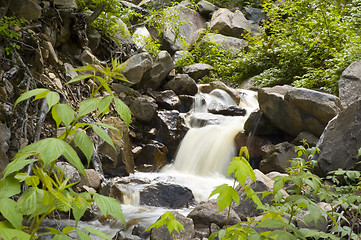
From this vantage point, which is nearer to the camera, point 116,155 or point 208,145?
point 116,155

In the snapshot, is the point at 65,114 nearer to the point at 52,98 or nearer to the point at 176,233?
the point at 52,98

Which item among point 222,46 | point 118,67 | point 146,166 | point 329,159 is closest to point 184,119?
point 146,166

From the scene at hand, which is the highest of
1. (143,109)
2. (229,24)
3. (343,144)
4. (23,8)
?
(229,24)

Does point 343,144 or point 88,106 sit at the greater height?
point 88,106

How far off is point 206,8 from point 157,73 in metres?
10.7

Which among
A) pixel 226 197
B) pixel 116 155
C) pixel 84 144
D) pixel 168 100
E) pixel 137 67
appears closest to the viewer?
pixel 84 144

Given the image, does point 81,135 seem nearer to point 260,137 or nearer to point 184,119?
point 260,137

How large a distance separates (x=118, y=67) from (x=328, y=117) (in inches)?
258

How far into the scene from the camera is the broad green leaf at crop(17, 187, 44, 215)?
100 cm

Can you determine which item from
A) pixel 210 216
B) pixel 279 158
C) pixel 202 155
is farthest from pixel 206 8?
pixel 210 216

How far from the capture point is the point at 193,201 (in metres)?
6.10

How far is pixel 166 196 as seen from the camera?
239 inches

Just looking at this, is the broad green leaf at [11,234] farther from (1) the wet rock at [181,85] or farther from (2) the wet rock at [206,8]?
(2) the wet rock at [206,8]

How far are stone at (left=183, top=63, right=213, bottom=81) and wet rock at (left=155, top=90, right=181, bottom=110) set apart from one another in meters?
3.48
